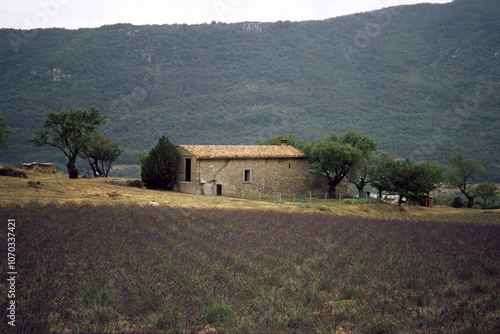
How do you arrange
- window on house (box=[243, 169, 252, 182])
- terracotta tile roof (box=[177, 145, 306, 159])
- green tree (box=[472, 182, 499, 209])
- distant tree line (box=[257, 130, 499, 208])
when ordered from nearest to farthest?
distant tree line (box=[257, 130, 499, 208])
terracotta tile roof (box=[177, 145, 306, 159])
window on house (box=[243, 169, 252, 182])
green tree (box=[472, 182, 499, 209])

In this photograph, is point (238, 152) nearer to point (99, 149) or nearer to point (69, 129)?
point (69, 129)

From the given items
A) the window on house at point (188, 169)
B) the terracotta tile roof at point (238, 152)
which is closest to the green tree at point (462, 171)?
the terracotta tile roof at point (238, 152)

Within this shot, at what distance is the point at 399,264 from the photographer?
714 cm

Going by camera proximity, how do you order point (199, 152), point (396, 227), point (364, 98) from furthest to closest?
point (364, 98)
point (199, 152)
point (396, 227)

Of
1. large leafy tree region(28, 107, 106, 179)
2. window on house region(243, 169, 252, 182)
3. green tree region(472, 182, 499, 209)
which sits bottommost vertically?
green tree region(472, 182, 499, 209)

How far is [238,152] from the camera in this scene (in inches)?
1102

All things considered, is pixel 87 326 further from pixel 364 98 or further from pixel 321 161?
pixel 364 98

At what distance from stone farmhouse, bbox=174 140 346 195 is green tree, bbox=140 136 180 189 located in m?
0.59

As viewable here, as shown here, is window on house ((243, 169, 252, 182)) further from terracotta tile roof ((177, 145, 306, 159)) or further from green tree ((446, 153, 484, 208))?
green tree ((446, 153, 484, 208))

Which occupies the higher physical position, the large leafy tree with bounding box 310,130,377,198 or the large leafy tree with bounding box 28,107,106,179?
the large leafy tree with bounding box 28,107,106,179

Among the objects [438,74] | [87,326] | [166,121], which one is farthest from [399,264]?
[438,74]

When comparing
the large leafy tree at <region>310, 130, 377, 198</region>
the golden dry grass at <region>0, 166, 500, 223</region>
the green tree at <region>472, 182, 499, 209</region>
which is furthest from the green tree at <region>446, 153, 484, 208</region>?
the golden dry grass at <region>0, 166, 500, 223</region>

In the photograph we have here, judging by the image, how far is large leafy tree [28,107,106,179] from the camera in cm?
3026

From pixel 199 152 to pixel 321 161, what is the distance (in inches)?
382
